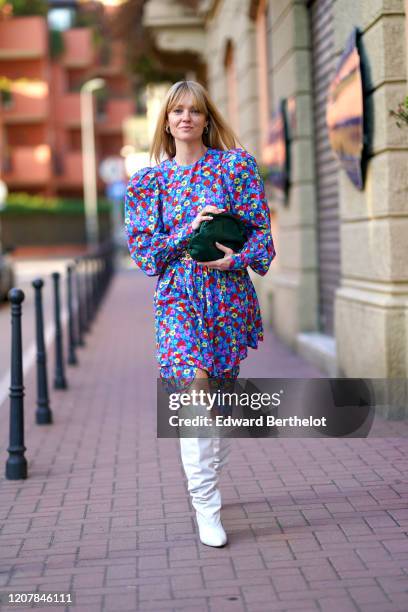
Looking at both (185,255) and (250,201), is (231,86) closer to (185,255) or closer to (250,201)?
(250,201)

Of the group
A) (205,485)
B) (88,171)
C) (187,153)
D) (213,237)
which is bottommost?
(205,485)

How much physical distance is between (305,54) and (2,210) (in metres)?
39.2

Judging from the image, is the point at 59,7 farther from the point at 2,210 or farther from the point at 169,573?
the point at 169,573

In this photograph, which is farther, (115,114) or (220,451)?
(115,114)

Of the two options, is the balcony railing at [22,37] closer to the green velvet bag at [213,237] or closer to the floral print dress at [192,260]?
the floral print dress at [192,260]

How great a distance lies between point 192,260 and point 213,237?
160 mm

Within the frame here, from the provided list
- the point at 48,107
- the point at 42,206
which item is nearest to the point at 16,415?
the point at 42,206

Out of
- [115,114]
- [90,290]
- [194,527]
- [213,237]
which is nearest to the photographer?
[213,237]

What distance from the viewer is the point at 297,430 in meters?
4.52

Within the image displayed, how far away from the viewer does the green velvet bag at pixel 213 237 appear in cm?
423

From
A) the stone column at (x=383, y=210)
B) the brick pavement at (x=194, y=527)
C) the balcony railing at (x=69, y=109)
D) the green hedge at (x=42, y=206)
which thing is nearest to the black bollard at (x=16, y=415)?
the brick pavement at (x=194, y=527)

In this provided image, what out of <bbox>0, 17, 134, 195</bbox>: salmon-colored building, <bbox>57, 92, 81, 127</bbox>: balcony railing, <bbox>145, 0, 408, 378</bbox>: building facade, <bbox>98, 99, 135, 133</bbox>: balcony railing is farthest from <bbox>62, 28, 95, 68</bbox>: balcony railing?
<bbox>145, 0, 408, 378</bbox>: building facade

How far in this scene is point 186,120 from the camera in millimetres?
4379

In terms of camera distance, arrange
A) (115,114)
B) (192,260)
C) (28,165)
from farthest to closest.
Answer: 1. (115,114)
2. (28,165)
3. (192,260)
